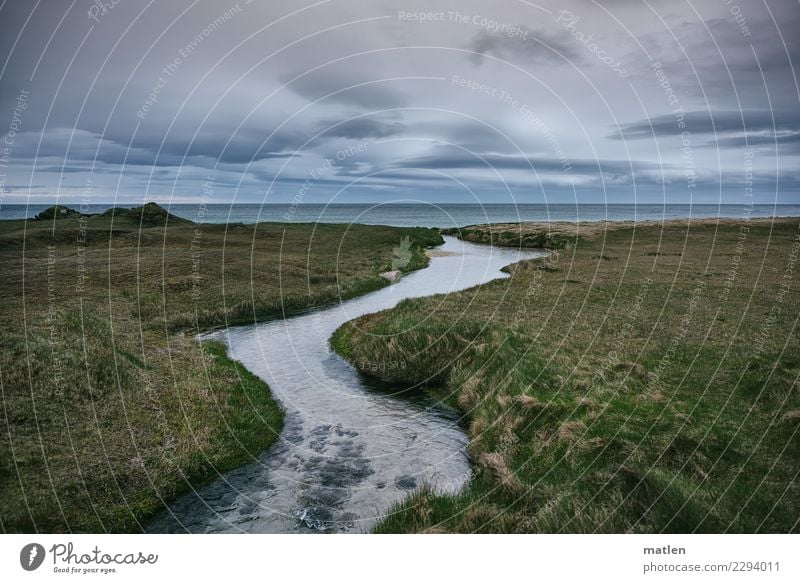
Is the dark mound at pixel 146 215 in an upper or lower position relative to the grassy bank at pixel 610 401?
upper

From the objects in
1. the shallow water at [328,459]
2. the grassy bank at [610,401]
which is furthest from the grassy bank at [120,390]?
the grassy bank at [610,401]

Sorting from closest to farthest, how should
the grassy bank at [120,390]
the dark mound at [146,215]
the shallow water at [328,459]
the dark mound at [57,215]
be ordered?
the grassy bank at [120,390]
the shallow water at [328,459]
the dark mound at [57,215]
the dark mound at [146,215]

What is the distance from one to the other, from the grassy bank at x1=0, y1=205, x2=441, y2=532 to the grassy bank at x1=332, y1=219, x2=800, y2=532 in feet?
Result: 20.9

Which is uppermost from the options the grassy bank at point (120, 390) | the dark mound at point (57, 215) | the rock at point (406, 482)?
the dark mound at point (57, 215)

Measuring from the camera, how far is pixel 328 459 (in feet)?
45.2

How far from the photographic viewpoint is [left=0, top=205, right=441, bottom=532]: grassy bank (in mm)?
10812

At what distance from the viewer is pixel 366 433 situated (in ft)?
51.0

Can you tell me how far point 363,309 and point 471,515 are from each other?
24.9 metres

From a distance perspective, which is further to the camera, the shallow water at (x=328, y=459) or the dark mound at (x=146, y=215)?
the dark mound at (x=146, y=215)
